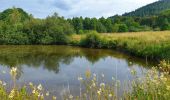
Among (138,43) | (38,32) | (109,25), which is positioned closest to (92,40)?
(38,32)

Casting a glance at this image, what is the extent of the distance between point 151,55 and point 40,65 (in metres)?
7.90

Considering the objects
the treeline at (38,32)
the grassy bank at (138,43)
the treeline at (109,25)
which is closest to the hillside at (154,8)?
the treeline at (109,25)

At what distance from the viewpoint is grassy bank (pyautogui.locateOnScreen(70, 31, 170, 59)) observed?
77.7ft

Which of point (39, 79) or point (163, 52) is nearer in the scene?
point (39, 79)

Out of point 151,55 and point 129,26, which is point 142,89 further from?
point 129,26

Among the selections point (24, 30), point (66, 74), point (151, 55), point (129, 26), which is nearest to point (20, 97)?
point (66, 74)

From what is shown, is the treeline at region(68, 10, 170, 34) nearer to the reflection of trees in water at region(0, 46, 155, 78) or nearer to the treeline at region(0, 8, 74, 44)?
the treeline at region(0, 8, 74, 44)

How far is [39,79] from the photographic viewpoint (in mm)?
17422

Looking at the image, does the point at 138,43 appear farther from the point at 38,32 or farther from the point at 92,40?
the point at 38,32

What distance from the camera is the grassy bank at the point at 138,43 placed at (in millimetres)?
23672

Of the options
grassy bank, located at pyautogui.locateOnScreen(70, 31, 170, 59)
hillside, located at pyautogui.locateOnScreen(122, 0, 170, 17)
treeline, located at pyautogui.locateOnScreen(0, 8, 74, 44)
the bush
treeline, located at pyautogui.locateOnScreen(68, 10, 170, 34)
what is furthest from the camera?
hillside, located at pyautogui.locateOnScreen(122, 0, 170, 17)

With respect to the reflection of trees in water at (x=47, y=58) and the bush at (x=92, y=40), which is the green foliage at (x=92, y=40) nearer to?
the bush at (x=92, y=40)

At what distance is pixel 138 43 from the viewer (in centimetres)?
3045

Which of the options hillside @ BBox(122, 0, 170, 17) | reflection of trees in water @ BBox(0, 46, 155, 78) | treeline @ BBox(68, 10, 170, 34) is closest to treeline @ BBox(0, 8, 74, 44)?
reflection of trees in water @ BBox(0, 46, 155, 78)
